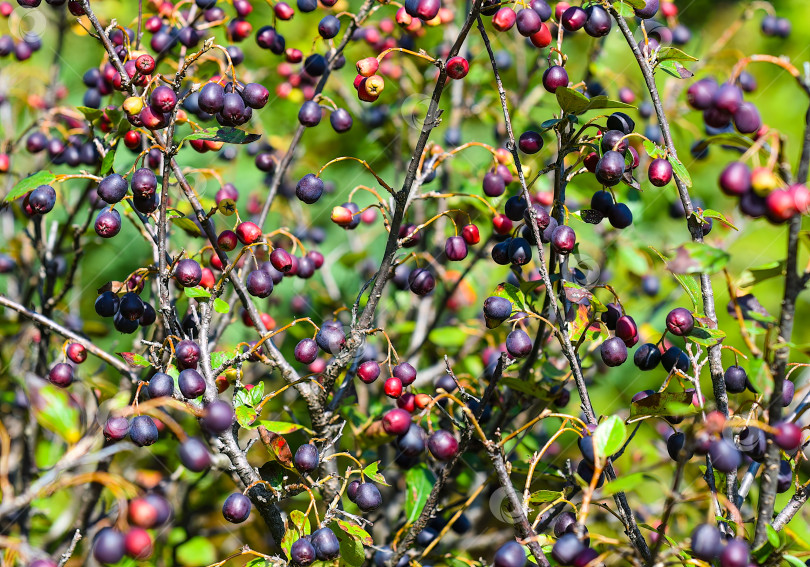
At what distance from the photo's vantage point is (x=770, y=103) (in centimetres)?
342

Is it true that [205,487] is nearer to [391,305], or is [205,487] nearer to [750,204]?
[391,305]

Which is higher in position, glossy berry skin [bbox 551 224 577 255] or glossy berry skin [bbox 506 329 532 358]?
glossy berry skin [bbox 551 224 577 255]

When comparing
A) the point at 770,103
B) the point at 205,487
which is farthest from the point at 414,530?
the point at 770,103

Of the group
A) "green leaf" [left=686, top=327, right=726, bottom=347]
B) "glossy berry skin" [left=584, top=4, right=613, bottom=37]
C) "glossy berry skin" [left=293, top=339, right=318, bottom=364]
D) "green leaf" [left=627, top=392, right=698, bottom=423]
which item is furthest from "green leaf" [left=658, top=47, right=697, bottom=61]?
"glossy berry skin" [left=293, top=339, right=318, bottom=364]

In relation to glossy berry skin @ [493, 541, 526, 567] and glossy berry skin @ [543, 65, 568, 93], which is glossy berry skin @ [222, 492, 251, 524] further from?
glossy berry skin @ [543, 65, 568, 93]

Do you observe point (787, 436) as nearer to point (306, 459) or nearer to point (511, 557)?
point (511, 557)

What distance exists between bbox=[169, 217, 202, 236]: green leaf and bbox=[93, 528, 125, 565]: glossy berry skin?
0.66 meters

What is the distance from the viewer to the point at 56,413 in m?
0.77

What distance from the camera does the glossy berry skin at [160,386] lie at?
3.63ft

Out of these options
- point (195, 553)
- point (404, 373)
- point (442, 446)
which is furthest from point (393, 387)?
point (195, 553)

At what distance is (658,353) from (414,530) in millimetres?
523

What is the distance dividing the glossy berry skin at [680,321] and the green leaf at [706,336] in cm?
1

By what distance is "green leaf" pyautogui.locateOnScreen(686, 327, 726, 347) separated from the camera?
108 centimetres

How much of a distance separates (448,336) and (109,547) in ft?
3.90
